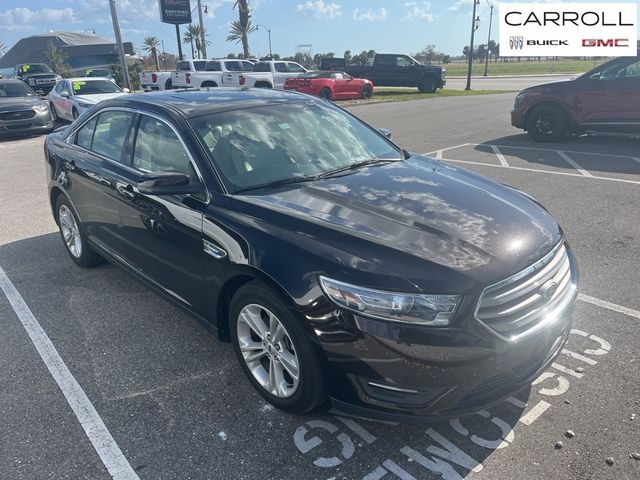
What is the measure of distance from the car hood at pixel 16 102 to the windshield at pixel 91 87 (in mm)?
1109

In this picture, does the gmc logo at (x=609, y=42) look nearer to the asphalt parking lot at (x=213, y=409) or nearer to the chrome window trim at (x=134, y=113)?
the asphalt parking lot at (x=213, y=409)

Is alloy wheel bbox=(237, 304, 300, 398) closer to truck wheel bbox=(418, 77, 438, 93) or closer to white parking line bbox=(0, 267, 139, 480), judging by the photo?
white parking line bbox=(0, 267, 139, 480)

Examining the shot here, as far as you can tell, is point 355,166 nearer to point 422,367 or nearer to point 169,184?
point 169,184

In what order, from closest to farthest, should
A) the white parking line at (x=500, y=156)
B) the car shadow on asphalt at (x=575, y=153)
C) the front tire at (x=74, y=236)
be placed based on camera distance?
the front tire at (x=74, y=236) < the car shadow on asphalt at (x=575, y=153) < the white parking line at (x=500, y=156)

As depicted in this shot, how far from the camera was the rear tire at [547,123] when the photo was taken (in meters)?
10.7

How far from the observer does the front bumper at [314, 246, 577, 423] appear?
2.27 m

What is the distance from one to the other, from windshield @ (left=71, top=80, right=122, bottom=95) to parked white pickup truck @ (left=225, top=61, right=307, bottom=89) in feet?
26.7

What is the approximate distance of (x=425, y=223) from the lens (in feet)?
8.97

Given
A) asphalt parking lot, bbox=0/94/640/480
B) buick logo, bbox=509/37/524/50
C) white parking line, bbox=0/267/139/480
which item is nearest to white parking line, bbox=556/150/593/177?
asphalt parking lot, bbox=0/94/640/480

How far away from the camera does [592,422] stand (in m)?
2.69

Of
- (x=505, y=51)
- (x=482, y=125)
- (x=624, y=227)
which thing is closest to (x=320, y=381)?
(x=624, y=227)

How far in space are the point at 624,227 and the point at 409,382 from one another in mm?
4462

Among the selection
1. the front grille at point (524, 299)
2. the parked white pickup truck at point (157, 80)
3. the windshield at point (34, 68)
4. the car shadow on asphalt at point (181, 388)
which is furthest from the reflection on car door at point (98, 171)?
the windshield at point (34, 68)

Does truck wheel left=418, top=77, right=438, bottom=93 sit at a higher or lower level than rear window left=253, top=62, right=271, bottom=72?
lower
